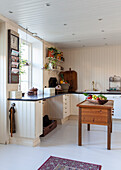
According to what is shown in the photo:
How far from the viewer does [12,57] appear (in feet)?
10.6

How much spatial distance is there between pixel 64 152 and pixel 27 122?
89cm

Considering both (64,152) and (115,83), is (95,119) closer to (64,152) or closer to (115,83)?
(64,152)

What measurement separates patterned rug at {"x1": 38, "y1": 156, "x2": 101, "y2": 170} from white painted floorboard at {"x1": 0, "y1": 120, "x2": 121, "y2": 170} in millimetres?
104

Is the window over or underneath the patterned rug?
over

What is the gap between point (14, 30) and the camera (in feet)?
11.1

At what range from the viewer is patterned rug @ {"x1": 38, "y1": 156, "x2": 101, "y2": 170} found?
7.24 ft

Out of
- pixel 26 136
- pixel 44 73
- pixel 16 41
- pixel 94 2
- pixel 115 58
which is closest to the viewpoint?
pixel 94 2

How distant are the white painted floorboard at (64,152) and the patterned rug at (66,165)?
104mm

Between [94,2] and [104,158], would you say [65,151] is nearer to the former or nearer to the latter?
[104,158]

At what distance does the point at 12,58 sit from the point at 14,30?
2.12 feet

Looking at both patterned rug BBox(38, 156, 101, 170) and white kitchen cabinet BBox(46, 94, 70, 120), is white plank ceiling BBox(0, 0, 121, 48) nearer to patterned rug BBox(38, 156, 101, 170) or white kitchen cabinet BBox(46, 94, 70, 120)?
white kitchen cabinet BBox(46, 94, 70, 120)

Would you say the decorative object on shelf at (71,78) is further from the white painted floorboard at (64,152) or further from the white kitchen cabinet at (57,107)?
the white painted floorboard at (64,152)

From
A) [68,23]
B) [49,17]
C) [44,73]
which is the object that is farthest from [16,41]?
[44,73]

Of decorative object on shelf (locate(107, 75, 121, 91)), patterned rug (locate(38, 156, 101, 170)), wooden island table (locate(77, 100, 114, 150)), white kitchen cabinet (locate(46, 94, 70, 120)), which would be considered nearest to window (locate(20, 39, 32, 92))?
white kitchen cabinet (locate(46, 94, 70, 120))
